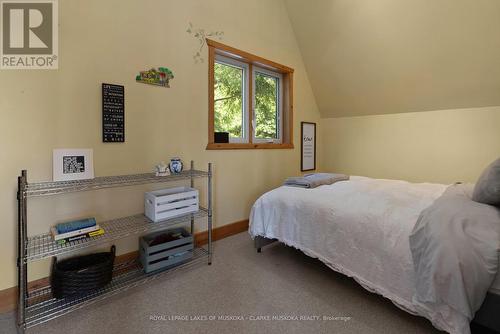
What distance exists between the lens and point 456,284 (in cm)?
101

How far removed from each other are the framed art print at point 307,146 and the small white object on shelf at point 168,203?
1933mm

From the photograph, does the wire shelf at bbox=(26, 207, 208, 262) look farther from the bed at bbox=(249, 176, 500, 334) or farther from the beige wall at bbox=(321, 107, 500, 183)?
the beige wall at bbox=(321, 107, 500, 183)

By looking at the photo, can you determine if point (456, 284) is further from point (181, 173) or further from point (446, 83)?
point (446, 83)

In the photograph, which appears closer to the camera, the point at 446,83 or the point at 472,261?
the point at 472,261

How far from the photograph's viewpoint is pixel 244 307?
156cm

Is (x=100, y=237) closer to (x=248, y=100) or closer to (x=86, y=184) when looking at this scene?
(x=86, y=184)

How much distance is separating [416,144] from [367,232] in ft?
7.00

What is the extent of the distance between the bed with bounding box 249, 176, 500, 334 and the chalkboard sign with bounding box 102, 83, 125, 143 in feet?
4.03

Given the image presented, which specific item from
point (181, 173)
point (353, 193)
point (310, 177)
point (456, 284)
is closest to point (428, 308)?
point (456, 284)

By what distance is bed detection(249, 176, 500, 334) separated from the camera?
3.81ft

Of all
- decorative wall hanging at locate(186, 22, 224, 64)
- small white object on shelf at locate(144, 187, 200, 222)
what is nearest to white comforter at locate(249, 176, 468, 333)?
small white object on shelf at locate(144, 187, 200, 222)

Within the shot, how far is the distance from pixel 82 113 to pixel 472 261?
7.40 feet

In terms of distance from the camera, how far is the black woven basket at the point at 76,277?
1.53m

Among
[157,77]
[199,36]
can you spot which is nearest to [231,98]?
[199,36]
